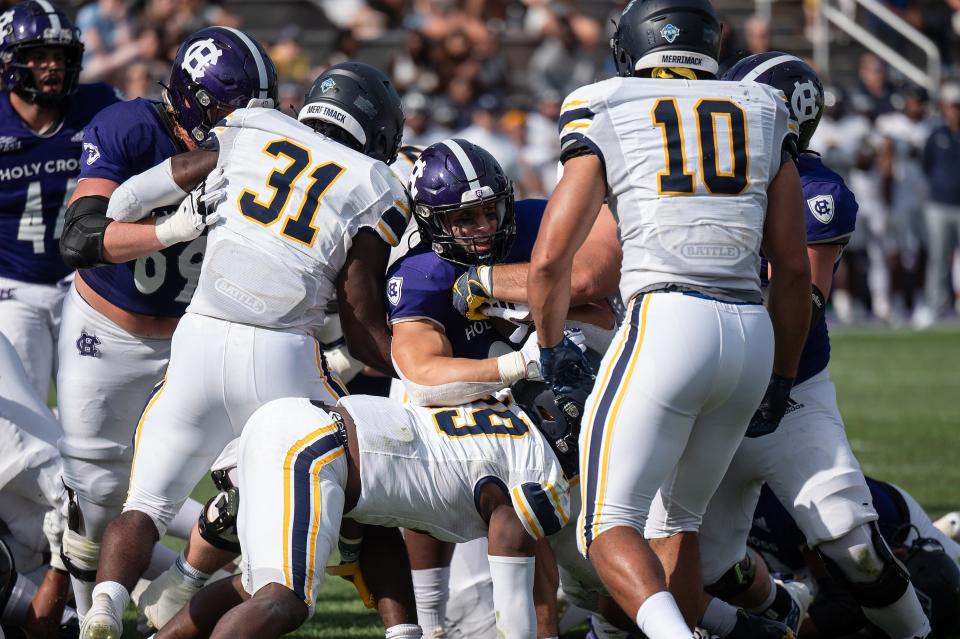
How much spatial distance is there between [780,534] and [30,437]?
2781 mm

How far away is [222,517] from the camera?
404 centimetres

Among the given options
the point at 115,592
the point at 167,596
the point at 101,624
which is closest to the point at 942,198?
the point at 167,596

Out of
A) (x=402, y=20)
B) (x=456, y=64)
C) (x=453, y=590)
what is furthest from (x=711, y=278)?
(x=402, y=20)

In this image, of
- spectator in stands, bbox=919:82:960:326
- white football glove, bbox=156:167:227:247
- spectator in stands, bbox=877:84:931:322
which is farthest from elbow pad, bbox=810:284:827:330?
spectator in stands, bbox=877:84:931:322

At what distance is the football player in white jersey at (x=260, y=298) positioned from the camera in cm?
410

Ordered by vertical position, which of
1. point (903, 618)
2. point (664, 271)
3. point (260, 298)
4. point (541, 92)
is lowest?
point (541, 92)

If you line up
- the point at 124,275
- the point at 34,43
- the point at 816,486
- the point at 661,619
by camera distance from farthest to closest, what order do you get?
the point at 34,43 < the point at 124,275 < the point at 816,486 < the point at 661,619

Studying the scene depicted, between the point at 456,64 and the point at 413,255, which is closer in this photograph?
the point at 413,255

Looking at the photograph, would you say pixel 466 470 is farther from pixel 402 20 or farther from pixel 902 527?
pixel 402 20

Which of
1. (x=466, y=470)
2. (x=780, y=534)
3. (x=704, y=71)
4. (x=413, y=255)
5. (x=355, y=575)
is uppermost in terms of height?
(x=704, y=71)

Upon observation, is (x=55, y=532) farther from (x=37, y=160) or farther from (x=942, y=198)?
(x=942, y=198)

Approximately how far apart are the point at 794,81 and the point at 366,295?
160 centimetres

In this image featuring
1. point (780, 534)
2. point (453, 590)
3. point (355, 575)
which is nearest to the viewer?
point (355, 575)

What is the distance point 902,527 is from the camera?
4926mm
